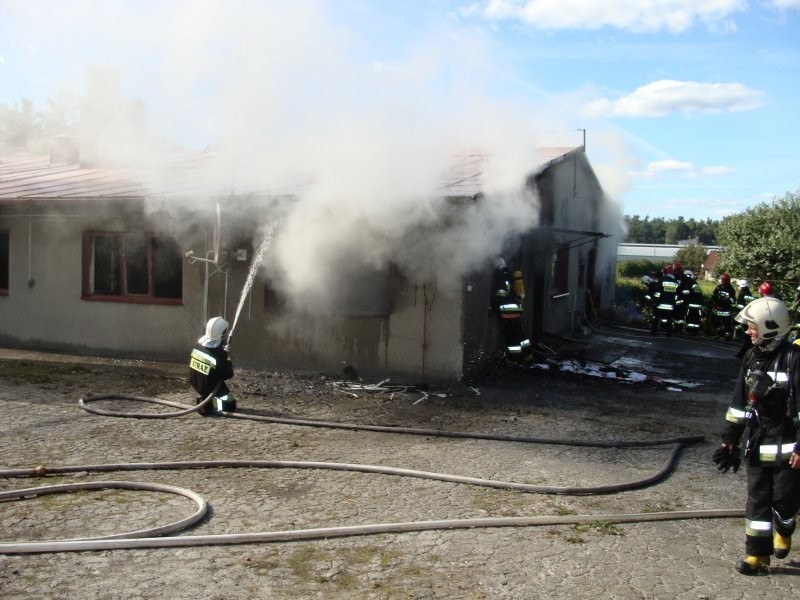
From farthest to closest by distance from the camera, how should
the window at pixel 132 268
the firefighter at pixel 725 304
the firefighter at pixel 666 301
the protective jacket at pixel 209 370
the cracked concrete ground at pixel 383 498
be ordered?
1. the firefighter at pixel 725 304
2. the firefighter at pixel 666 301
3. the window at pixel 132 268
4. the protective jacket at pixel 209 370
5. the cracked concrete ground at pixel 383 498

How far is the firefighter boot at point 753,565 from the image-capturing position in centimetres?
410

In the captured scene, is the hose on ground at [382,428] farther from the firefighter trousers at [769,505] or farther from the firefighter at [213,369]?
the firefighter trousers at [769,505]

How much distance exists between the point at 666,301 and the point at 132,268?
1074 centimetres

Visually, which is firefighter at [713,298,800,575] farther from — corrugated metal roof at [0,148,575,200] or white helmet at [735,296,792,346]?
corrugated metal roof at [0,148,575,200]

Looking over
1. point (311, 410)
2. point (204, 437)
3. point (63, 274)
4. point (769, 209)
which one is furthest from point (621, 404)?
point (769, 209)

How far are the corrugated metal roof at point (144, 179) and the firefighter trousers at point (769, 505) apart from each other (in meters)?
5.40

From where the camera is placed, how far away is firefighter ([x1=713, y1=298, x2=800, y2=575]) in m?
4.11

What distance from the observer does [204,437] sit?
7039 millimetres

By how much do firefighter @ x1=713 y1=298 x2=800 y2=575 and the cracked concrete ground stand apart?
0.71 feet

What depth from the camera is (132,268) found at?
11.7 metres

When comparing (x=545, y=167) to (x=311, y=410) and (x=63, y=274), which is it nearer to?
(x=311, y=410)

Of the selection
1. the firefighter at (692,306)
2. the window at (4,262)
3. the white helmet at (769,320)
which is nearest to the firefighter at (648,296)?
the firefighter at (692,306)

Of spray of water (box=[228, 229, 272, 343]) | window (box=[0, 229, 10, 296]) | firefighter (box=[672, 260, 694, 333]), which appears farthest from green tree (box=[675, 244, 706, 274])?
window (box=[0, 229, 10, 296])

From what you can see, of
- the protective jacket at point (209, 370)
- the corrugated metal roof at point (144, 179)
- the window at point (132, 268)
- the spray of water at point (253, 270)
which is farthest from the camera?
the window at point (132, 268)
